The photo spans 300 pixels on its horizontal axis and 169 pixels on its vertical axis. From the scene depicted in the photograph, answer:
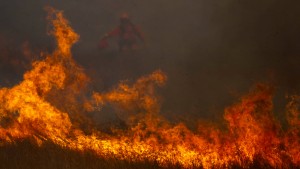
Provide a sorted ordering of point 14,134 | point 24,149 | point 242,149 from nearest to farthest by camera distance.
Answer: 1. point 242,149
2. point 24,149
3. point 14,134

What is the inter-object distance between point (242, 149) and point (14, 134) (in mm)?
7765

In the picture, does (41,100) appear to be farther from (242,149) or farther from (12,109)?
(242,149)

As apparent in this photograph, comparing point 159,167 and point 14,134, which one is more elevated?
point 14,134

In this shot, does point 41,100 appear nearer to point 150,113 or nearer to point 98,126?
point 98,126

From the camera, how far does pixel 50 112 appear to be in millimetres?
14344

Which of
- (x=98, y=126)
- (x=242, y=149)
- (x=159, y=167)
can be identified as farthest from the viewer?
(x=98, y=126)

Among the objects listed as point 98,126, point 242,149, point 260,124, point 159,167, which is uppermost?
point 98,126

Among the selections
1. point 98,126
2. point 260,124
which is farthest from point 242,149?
point 98,126

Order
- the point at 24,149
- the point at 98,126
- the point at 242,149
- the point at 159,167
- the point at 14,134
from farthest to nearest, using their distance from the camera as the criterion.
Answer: the point at 98,126, the point at 14,134, the point at 24,149, the point at 242,149, the point at 159,167

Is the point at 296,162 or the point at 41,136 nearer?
the point at 296,162

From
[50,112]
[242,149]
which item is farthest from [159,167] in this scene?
[50,112]

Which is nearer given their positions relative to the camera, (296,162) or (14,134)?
(296,162)

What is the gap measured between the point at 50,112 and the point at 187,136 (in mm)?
4909

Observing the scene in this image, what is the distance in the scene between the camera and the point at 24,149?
495 inches
